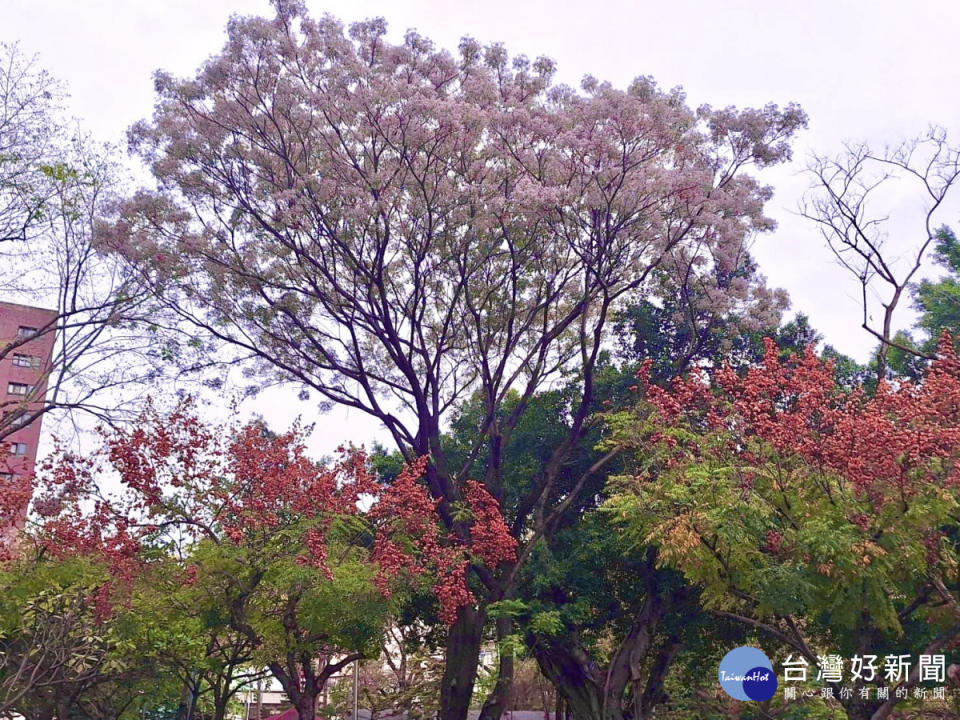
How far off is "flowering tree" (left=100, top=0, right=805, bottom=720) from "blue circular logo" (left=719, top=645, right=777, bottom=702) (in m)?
4.35

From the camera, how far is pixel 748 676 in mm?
15664

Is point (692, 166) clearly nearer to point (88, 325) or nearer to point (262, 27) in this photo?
point (262, 27)

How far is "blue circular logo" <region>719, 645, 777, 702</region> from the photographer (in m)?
15.4

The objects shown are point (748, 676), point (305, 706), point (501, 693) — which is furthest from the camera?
point (305, 706)

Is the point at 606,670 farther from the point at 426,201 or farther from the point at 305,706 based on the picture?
the point at 426,201

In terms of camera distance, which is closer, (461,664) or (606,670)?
(461,664)

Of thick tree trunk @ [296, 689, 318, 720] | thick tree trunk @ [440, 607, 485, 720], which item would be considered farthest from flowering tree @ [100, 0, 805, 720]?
thick tree trunk @ [296, 689, 318, 720]

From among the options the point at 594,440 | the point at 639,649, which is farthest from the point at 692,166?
the point at 639,649

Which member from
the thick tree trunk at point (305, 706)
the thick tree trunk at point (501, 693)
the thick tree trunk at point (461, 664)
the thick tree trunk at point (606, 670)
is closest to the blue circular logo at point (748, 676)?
the thick tree trunk at point (606, 670)

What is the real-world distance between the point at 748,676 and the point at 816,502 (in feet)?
12.3

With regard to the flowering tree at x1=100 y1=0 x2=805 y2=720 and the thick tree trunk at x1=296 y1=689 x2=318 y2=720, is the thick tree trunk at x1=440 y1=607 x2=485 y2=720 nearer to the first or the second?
the flowering tree at x1=100 y1=0 x2=805 y2=720

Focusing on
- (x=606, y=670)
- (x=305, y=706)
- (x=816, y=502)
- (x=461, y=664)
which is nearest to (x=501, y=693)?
(x=461, y=664)

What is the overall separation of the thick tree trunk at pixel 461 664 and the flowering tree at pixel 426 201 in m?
0.04

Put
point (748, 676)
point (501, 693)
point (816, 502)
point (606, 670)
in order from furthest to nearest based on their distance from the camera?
point (606, 670)
point (501, 693)
point (748, 676)
point (816, 502)
